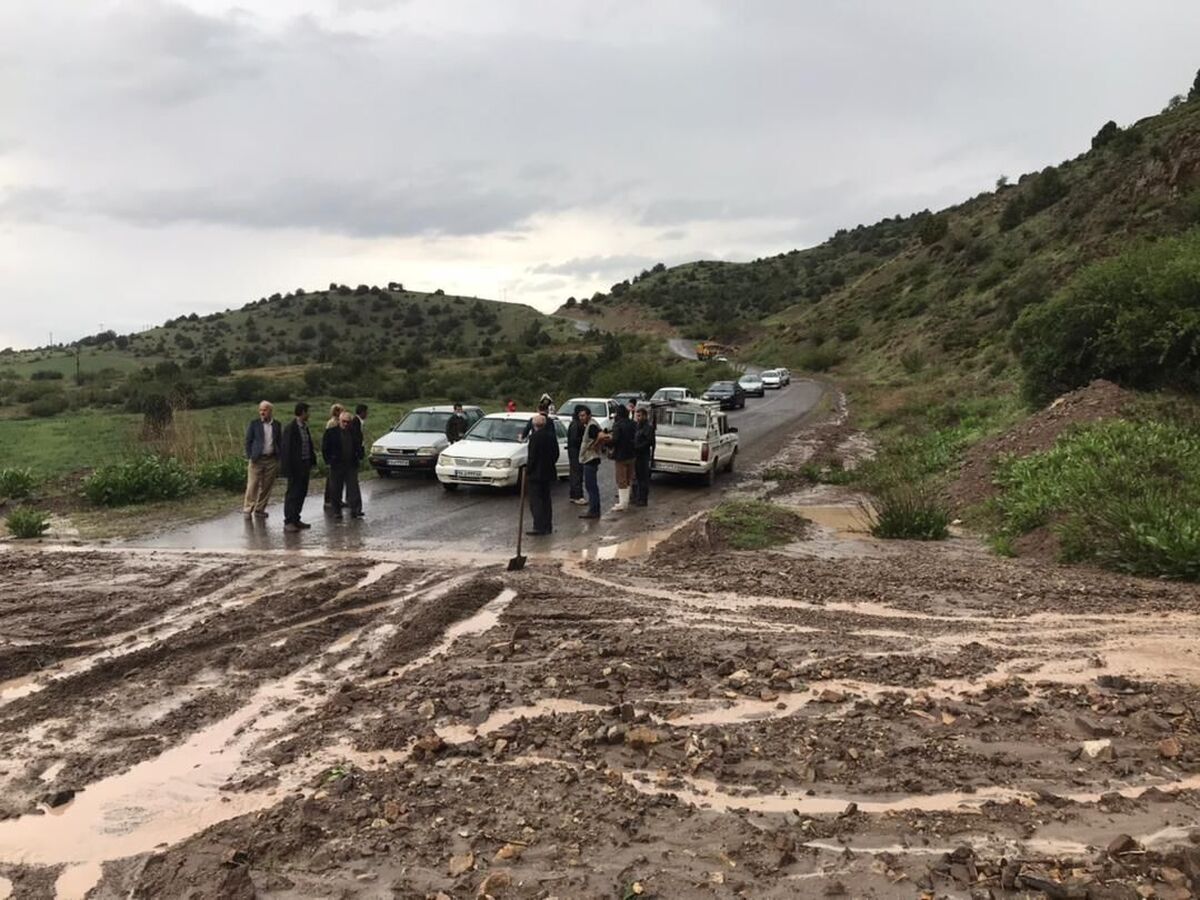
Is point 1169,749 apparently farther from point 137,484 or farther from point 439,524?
point 137,484

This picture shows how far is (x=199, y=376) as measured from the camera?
62656 mm

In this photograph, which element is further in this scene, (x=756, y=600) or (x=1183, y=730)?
(x=756, y=600)

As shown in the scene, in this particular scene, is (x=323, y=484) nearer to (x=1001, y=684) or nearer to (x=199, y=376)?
(x=1001, y=684)

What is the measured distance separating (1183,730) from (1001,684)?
104 cm

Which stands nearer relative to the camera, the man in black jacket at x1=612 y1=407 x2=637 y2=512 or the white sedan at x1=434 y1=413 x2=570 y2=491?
the man in black jacket at x1=612 y1=407 x2=637 y2=512

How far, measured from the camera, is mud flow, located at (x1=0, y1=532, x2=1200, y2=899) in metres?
3.90

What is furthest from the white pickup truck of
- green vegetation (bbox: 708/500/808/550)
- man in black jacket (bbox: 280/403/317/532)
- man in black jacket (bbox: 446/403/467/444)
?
man in black jacket (bbox: 280/403/317/532)

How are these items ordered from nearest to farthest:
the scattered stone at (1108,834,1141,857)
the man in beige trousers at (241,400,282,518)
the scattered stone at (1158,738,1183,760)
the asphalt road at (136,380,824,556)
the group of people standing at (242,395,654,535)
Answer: the scattered stone at (1108,834,1141,857) < the scattered stone at (1158,738,1183,760) < the asphalt road at (136,380,824,556) < the group of people standing at (242,395,654,535) < the man in beige trousers at (241,400,282,518)

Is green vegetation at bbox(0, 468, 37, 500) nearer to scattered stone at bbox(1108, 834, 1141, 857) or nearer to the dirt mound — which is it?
the dirt mound

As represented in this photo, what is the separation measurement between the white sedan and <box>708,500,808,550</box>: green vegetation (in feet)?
15.1

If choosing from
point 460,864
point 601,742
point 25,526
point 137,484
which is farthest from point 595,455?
point 460,864

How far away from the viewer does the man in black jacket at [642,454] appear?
49.8 ft

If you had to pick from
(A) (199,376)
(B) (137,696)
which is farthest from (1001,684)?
(A) (199,376)

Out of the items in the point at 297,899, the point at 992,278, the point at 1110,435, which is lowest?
the point at 297,899
